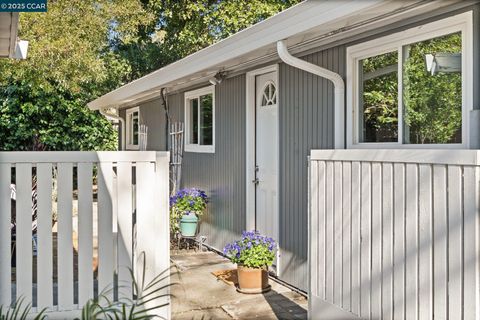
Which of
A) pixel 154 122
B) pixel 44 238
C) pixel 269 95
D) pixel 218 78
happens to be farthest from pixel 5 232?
pixel 154 122

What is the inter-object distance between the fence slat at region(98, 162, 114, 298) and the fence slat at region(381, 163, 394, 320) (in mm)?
1684

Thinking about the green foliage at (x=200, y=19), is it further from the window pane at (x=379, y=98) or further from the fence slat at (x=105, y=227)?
the fence slat at (x=105, y=227)

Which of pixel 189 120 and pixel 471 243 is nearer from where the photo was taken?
pixel 471 243

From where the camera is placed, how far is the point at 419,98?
3543 millimetres

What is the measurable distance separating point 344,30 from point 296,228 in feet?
6.30

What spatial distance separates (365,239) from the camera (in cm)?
314

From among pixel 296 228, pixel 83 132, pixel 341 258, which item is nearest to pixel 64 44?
pixel 83 132

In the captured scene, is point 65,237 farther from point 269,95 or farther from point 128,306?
point 269,95

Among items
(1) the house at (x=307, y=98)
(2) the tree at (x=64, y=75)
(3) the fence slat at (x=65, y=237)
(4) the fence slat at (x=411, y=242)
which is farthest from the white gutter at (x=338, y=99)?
(2) the tree at (x=64, y=75)

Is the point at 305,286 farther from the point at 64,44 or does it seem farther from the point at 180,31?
Answer: the point at 180,31

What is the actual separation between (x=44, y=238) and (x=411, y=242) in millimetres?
2180

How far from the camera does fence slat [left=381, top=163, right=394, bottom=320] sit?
113 inches

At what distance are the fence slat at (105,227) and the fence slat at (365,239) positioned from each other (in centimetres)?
158

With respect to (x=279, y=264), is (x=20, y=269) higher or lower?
higher
